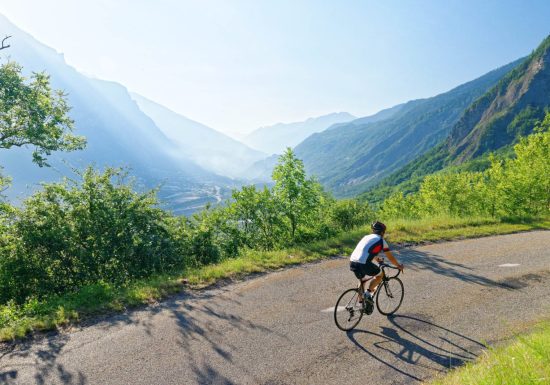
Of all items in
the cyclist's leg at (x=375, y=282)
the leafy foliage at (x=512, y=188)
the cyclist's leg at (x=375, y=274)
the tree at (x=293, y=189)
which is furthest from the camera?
the leafy foliage at (x=512, y=188)

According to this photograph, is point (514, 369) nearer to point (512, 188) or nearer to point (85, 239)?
point (85, 239)

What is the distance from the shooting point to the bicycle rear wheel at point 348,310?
30.1ft

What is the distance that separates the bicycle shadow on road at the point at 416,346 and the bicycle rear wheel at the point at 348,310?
260mm

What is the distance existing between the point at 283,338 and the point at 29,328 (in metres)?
6.80

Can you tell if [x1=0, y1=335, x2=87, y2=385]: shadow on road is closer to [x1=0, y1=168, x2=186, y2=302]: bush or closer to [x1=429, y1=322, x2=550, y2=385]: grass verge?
[x1=0, y1=168, x2=186, y2=302]: bush

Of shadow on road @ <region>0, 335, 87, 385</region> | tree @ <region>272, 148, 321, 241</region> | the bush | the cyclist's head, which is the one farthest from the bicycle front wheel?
tree @ <region>272, 148, 321, 241</region>

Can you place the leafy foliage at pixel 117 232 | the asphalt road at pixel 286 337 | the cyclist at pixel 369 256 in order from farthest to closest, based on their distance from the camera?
the leafy foliage at pixel 117 232 < the cyclist at pixel 369 256 < the asphalt road at pixel 286 337

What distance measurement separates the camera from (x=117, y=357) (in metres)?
7.80

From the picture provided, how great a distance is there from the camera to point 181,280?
40.8 feet

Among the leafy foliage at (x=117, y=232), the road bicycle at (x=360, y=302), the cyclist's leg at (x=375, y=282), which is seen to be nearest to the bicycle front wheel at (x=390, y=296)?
the road bicycle at (x=360, y=302)

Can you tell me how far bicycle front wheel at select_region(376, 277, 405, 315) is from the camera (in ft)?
33.3

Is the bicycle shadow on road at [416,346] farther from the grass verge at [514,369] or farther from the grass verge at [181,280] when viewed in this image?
the grass verge at [181,280]

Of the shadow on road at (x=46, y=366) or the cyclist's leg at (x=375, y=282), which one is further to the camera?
the cyclist's leg at (x=375, y=282)

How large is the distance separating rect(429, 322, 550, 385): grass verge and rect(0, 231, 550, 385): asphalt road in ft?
3.79
